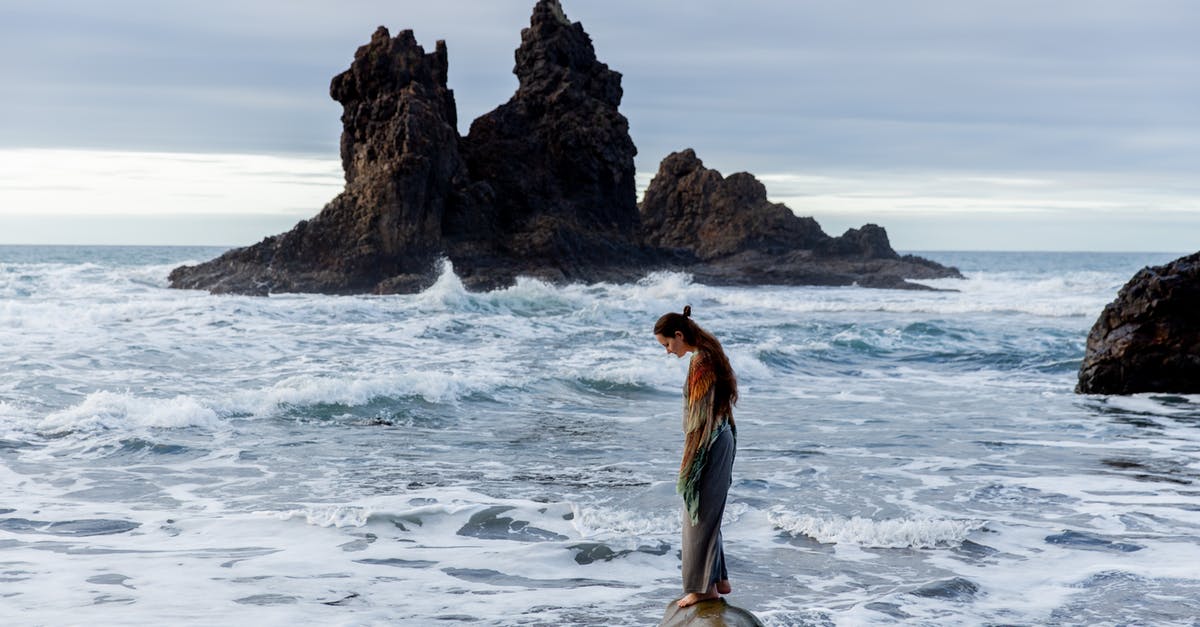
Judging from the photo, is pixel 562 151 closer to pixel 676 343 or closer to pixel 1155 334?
pixel 1155 334

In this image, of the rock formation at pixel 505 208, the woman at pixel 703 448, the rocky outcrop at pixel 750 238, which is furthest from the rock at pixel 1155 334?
the rocky outcrop at pixel 750 238

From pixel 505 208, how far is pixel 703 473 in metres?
43.9

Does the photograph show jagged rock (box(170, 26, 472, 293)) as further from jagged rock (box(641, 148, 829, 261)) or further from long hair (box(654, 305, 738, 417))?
long hair (box(654, 305, 738, 417))

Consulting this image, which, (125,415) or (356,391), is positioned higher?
(356,391)

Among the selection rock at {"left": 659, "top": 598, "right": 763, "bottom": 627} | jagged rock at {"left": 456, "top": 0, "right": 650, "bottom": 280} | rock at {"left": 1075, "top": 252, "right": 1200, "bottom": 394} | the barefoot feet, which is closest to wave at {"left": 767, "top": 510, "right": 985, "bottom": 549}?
the barefoot feet

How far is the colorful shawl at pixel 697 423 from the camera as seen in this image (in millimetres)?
5723

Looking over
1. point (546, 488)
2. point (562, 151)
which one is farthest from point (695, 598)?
point (562, 151)

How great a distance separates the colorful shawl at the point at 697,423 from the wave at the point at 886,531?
2.57 meters

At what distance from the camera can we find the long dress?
5738 millimetres

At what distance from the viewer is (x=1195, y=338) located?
15.1m

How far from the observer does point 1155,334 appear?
15.3 m

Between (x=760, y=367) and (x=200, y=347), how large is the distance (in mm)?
9540

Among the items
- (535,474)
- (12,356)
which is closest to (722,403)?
(535,474)

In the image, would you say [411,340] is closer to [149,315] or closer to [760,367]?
[149,315]
